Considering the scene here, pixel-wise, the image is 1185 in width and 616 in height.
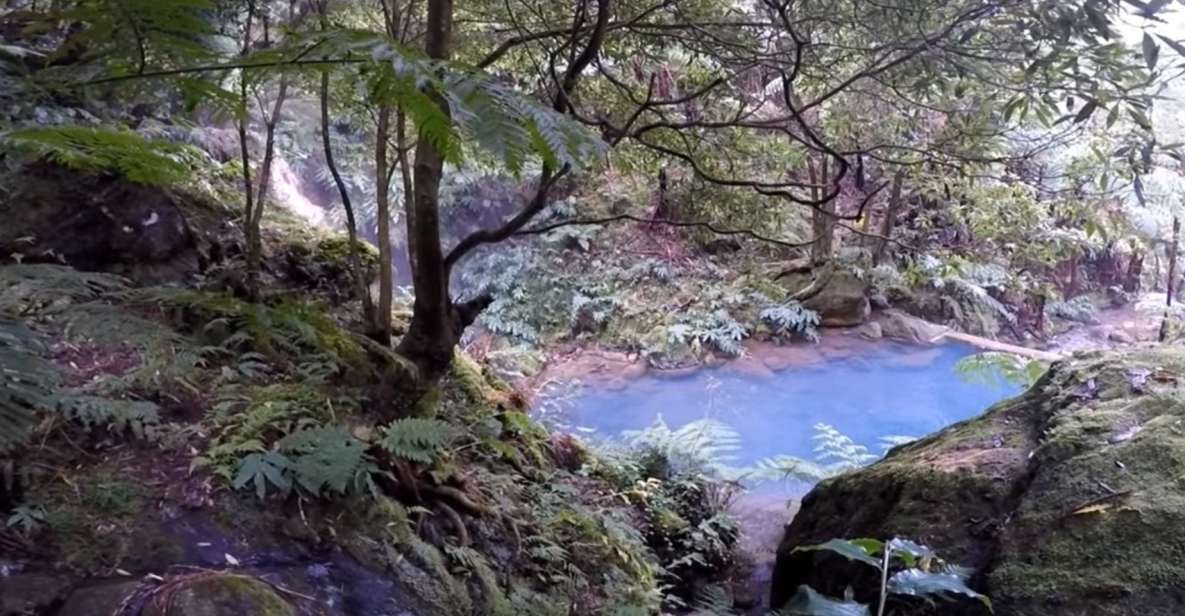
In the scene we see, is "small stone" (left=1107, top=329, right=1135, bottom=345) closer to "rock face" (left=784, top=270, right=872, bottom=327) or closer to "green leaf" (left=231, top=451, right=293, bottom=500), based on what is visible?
"rock face" (left=784, top=270, right=872, bottom=327)

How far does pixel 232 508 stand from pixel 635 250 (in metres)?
8.30

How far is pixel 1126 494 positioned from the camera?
2191mm

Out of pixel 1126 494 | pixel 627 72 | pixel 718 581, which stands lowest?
pixel 718 581

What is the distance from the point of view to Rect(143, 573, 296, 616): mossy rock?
1645 mm

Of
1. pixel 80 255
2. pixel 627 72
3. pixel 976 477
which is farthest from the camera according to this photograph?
pixel 627 72

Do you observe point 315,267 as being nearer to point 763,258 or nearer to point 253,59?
point 253,59

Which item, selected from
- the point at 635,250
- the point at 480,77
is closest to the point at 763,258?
the point at 635,250

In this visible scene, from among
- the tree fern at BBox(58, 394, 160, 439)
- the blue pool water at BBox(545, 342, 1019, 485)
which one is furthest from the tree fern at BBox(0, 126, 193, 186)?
the blue pool water at BBox(545, 342, 1019, 485)

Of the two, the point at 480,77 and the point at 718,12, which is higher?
the point at 718,12

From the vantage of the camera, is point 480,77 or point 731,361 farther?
point 731,361

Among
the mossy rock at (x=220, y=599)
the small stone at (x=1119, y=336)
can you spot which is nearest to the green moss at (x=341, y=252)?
the mossy rock at (x=220, y=599)

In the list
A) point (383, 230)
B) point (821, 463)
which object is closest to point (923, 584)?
point (383, 230)

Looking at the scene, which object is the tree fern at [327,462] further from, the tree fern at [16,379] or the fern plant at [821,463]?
the fern plant at [821,463]

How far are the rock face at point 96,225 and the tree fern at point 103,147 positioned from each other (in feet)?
5.58
